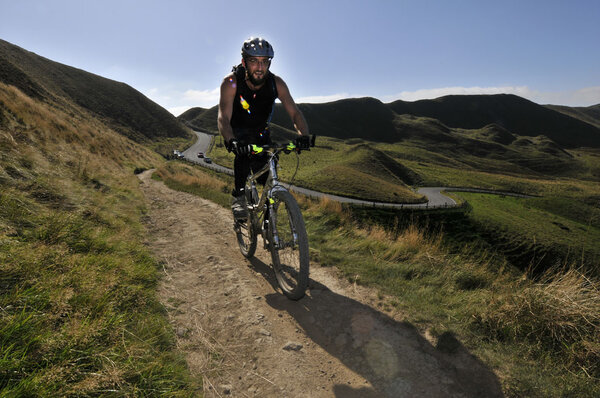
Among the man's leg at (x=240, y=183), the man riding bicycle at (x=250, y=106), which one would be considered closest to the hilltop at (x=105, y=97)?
the man's leg at (x=240, y=183)

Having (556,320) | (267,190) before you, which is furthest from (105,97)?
(556,320)

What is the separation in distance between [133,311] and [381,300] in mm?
3565

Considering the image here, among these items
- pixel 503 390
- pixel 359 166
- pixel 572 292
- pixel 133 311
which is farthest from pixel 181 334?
pixel 359 166

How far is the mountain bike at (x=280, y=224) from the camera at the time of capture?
4238 millimetres

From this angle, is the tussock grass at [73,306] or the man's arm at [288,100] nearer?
the tussock grass at [73,306]

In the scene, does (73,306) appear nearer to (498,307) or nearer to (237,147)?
(237,147)

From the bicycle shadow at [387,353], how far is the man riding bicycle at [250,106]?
2626 mm

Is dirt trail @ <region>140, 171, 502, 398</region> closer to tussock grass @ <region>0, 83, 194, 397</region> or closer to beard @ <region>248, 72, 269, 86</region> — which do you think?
tussock grass @ <region>0, 83, 194, 397</region>

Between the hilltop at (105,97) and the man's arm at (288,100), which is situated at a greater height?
the hilltop at (105,97)

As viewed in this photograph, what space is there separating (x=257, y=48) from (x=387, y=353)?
15.8 ft

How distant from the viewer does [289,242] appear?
4.57m

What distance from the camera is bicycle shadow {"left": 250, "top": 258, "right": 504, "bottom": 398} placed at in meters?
2.95

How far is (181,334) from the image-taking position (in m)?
3.53

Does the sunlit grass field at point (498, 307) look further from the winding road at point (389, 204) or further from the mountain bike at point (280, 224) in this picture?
the winding road at point (389, 204)
